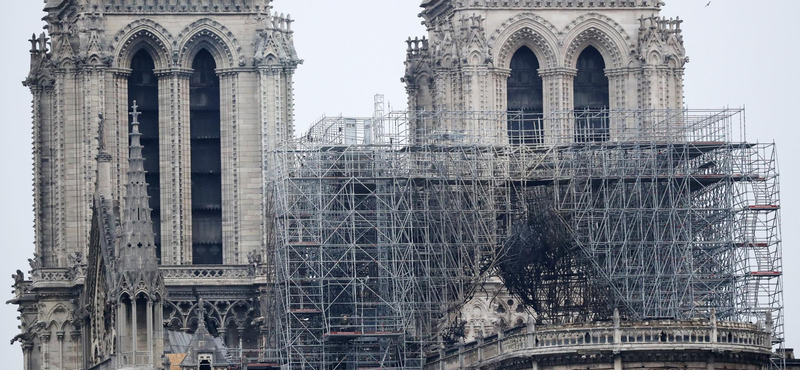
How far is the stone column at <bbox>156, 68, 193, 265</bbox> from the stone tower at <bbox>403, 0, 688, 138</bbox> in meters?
10.6

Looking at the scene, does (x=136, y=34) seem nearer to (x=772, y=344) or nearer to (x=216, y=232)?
(x=216, y=232)

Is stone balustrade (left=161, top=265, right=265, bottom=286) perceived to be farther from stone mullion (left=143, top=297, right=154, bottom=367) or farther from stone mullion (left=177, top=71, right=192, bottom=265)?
stone mullion (left=143, top=297, right=154, bottom=367)

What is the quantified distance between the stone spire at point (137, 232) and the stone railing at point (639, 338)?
53.0ft

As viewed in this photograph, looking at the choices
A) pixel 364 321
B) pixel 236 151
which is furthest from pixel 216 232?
pixel 364 321

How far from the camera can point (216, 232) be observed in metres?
158

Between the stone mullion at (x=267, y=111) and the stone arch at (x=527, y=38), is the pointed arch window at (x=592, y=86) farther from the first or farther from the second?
the stone mullion at (x=267, y=111)

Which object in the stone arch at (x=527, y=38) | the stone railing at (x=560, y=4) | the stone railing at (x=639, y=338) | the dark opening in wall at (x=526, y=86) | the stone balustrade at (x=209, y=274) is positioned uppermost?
the stone railing at (x=560, y=4)

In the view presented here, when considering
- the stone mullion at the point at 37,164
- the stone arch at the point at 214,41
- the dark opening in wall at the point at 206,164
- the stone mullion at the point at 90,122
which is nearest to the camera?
the stone mullion at the point at 90,122

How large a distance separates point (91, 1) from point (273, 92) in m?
8.48

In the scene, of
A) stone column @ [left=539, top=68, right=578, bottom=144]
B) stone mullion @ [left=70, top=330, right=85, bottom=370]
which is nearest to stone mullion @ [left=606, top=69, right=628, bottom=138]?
stone column @ [left=539, top=68, right=578, bottom=144]

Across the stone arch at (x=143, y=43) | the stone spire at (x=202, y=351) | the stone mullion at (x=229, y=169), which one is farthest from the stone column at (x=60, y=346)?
the stone spire at (x=202, y=351)

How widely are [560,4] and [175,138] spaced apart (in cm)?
1705

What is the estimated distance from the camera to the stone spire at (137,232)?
465 feet

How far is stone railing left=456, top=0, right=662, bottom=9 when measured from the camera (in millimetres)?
157000
